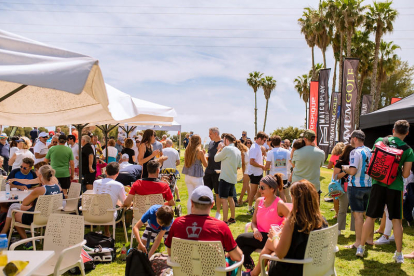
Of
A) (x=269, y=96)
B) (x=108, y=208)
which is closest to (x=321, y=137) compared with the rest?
(x=108, y=208)

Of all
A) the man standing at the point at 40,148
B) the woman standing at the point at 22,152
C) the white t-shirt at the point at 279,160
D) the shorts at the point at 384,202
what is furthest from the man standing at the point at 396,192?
the man standing at the point at 40,148

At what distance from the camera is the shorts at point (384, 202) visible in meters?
4.40

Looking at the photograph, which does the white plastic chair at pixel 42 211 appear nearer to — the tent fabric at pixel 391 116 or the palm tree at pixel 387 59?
the tent fabric at pixel 391 116

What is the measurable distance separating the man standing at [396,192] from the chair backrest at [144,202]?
2.91m

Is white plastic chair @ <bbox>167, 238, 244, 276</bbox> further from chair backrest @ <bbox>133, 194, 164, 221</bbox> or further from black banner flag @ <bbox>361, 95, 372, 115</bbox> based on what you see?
black banner flag @ <bbox>361, 95, 372, 115</bbox>

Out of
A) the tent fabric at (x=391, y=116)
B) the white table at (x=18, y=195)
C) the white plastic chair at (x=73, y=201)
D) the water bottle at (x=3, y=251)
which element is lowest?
the white plastic chair at (x=73, y=201)

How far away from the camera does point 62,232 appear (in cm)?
348

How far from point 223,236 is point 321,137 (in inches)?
560

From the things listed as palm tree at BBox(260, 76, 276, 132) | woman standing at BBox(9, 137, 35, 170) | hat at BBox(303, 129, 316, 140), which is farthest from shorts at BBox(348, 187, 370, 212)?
palm tree at BBox(260, 76, 276, 132)

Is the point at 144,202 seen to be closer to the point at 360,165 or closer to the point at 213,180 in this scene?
the point at 213,180

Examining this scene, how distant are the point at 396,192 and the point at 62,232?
13.6 feet

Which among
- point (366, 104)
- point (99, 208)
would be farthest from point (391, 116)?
point (366, 104)

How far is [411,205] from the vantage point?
20.2ft

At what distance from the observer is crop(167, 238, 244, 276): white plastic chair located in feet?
8.81
